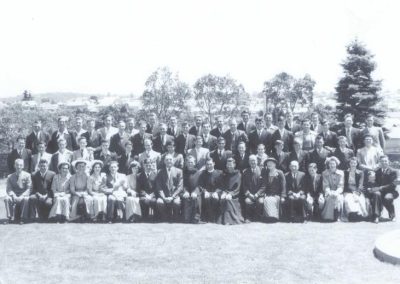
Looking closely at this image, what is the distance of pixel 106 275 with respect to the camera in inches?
229

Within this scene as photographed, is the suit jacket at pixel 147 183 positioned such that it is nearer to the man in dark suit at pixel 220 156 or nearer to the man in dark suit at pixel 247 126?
the man in dark suit at pixel 220 156

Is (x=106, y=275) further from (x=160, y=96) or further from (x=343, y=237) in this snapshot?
(x=160, y=96)

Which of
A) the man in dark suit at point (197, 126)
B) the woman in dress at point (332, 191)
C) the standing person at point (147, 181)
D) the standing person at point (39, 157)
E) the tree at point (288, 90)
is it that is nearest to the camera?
the woman in dress at point (332, 191)

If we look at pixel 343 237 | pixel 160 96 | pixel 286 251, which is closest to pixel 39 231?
pixel 286 251

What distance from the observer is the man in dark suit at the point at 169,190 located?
944cm

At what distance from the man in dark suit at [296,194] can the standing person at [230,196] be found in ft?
3.01

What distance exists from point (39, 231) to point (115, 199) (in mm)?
1509

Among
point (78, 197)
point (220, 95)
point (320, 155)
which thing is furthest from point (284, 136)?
point (220, 95)

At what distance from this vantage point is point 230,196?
30.8 ft

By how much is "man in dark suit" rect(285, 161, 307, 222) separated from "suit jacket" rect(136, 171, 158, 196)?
2.53 meters

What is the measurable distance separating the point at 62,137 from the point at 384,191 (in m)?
6.39

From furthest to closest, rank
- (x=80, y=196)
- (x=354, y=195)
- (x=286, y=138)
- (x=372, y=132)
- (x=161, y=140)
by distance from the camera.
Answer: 1. (x=161, y=140)
2. (x=372, y=132)
3. (x=286, y=138)
4. (x=80, y=196)
5. (x=354, y=195)

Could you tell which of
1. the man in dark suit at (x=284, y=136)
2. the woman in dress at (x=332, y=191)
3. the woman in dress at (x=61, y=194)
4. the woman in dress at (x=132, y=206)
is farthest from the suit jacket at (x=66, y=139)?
the woman in dress at (x=332, y=191)

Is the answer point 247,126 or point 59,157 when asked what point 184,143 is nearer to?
point 247,126
